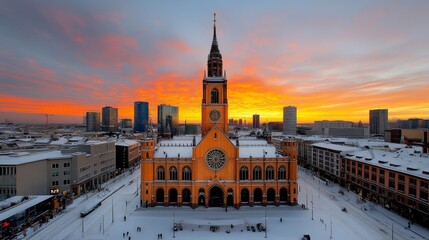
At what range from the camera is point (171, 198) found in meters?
69.0

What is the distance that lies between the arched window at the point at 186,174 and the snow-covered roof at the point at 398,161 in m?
51.2

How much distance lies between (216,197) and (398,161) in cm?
4971

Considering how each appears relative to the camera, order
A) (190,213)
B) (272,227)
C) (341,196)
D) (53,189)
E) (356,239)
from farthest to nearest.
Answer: (341,196) → (53,189) → (190,213) → (272,227) → (356,239)

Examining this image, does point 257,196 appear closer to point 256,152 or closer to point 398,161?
point 256,152

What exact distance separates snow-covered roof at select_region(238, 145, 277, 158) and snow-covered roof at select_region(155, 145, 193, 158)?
13.8 meters

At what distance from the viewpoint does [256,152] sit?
2840 inches

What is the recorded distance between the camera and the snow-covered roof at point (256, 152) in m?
70.7

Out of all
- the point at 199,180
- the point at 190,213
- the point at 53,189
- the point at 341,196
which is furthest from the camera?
the point at 341,196

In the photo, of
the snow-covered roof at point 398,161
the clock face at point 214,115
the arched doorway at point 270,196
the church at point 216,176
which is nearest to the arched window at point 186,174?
the church at point 216,176

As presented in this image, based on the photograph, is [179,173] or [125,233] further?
[179,173]

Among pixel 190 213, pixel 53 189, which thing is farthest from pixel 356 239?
pixel 53 189

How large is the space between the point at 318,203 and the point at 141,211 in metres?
45.5

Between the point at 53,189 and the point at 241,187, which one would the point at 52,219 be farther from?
the point at 241,187

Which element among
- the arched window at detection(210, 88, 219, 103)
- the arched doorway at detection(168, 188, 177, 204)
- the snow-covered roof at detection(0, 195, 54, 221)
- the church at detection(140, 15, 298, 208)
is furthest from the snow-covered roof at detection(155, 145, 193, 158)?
the snow-covered roof at detection(0, 195, 54, 221)
